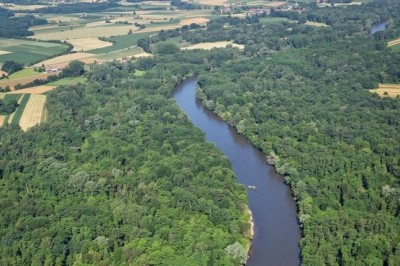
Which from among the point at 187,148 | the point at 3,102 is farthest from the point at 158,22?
the point at 187,148

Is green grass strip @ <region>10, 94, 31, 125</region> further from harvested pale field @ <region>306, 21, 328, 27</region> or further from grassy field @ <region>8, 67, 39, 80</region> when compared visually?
harvested pale field @ <region>306, 21, 328, 27</region>

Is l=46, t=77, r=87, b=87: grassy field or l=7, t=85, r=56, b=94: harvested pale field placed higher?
l=7, t=85, r=56, b=94: harvested pale field

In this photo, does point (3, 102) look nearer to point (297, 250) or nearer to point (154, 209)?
point (154, 209)

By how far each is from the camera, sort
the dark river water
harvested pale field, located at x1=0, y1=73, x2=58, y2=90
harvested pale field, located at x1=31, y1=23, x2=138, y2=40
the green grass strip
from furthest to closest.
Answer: harvested pale field, located at x1=31, y1=23, x2=138, y2=40
harvested pale field, located at x1=0, y1=73, x2=58, y2=90
the green grass strip
the dark river water

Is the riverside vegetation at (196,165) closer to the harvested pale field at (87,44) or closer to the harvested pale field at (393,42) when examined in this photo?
the harvested pale field at (393,42)

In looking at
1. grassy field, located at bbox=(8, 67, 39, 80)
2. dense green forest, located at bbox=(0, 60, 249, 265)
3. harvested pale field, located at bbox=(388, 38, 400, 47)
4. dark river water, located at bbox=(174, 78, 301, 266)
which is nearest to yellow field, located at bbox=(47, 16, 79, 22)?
grassy field, located at bbox=(8, 67, 39, 80)

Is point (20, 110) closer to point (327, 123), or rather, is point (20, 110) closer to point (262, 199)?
point (262, 199)
